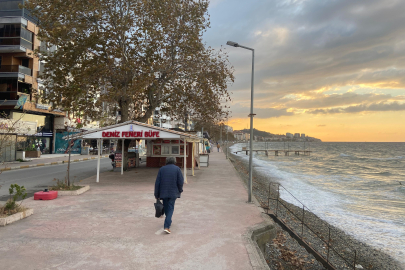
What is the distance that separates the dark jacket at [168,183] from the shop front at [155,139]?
Answer: 8.20m

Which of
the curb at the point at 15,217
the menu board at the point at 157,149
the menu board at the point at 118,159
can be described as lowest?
the curb at the point at 15,217

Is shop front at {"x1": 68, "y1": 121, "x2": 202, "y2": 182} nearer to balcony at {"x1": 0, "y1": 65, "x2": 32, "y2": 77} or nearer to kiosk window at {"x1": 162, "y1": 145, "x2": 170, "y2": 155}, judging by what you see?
kiosk window at {"x1": 162, "y1": 145, "x2": 170, "y2": 155}

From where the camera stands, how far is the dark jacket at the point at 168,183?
6.48 metres

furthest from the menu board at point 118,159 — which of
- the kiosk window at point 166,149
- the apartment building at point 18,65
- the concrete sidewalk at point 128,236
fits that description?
the apartment building at point 18,65

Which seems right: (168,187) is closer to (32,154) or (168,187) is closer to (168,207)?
(168,207)

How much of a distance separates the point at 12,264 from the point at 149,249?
90.1 inches

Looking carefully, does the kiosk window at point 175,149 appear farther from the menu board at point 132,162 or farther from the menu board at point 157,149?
the menu board at point 132,162

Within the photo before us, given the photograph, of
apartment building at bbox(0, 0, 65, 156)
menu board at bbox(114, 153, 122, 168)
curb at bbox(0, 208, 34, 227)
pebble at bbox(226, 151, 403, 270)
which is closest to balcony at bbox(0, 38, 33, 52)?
apartment building at bbox(0, 0, 65, 156)

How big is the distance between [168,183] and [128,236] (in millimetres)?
1453

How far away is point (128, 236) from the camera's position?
6.41 m

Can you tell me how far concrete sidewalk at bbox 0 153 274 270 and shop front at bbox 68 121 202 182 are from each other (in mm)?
4933

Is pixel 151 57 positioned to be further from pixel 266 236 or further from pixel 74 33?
pixel 266 236

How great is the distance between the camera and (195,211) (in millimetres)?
8859

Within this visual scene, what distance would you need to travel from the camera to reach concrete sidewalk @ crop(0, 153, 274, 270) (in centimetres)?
503
